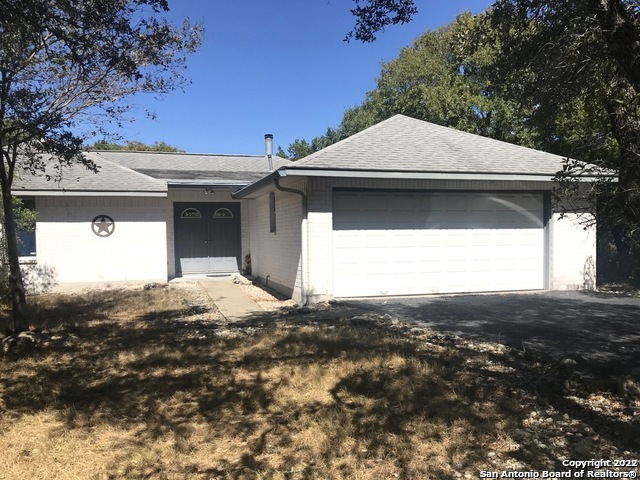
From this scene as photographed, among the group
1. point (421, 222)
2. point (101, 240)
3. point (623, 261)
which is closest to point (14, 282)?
point (101, 240)

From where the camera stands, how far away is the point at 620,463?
131 inches

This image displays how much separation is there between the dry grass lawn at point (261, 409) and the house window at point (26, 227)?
283 inches

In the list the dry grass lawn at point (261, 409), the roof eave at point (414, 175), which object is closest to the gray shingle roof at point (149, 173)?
the roof eave at point (414, 175)

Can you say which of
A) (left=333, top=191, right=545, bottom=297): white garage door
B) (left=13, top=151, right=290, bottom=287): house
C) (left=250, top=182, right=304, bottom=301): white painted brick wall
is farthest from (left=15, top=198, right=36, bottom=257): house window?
(left=333, top=191, right=545, bottom=297): white garage door

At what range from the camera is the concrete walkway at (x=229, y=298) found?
9742 millimetres

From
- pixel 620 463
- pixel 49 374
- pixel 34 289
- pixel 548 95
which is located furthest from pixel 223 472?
pixel 34 289

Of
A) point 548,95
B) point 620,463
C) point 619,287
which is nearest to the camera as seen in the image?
point 620,463

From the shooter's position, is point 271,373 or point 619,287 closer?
point 271,373

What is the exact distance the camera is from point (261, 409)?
4566 mm

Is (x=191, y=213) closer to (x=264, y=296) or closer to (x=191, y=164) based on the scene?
(x=191, y=164)

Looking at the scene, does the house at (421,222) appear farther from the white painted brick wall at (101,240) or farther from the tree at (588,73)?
the white painted brick wall at (101,240)

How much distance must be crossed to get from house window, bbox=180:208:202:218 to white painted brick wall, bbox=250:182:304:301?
1.83m

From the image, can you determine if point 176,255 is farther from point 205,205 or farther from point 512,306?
point 512,306

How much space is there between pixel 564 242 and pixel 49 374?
10.9 m
